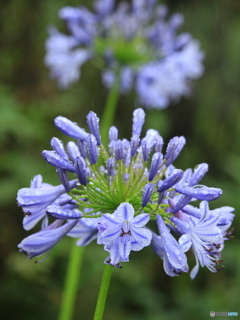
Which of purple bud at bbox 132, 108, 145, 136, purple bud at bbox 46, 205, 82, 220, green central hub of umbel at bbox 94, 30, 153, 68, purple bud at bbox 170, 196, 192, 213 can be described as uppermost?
green central hub of umbel at bbox 94, 30, 153, 68

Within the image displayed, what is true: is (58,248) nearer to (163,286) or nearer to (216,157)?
(163,286)

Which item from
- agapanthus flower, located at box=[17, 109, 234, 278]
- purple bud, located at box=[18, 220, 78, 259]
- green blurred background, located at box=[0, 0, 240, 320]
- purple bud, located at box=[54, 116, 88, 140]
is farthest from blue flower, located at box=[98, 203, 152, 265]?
green blurred background, located at box=[0, 0, 240, 320]

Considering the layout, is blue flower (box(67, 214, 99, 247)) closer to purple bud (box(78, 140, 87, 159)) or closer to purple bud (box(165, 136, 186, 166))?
purple bud (box(78, 140, 87, 159))

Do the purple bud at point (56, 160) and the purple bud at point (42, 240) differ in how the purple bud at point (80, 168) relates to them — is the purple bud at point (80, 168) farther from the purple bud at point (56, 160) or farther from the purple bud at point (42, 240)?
the purple bud at point (42, 240)

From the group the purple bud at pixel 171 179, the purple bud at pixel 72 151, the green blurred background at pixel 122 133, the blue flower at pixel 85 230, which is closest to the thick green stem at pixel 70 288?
the green blurred background at pixel 122 133

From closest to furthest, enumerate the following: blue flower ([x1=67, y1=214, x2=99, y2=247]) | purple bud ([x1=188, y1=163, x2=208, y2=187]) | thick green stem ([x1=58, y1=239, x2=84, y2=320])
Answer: purple bud ([x1=188, y1=163, x2=208, y2=187]), blue flower ([x1=67, y1=214, x2=99, y2=247]), thick green stem ([x1=58, y1=239, x2=84, y2=320])

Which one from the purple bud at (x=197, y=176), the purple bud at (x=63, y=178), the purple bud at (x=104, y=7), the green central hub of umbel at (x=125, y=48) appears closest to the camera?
the purple bud at (x=63, y=178)
